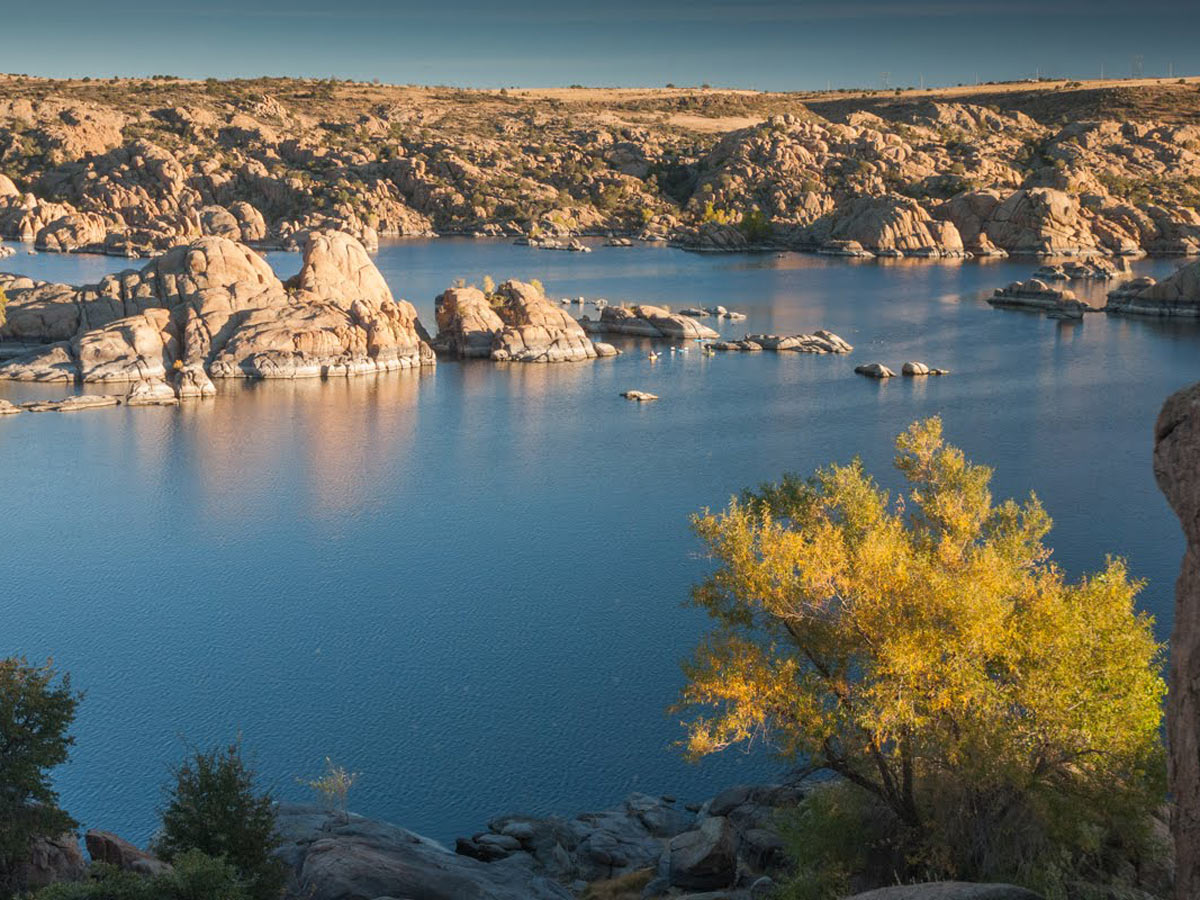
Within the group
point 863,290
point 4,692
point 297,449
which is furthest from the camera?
point 863,290

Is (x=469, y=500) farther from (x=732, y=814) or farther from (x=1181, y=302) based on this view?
(x=1181, y=302)

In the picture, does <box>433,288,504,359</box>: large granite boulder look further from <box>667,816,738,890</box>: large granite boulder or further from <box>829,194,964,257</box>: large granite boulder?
<box>829,194,964,257</box>: large granite boulder

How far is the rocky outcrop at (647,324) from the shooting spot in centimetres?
9694

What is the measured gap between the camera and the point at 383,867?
22.5m

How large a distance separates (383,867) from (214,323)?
62.1 meters

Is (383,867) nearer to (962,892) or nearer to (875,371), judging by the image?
(962,892)

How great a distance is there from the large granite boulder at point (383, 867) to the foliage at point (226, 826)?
725 millimetres

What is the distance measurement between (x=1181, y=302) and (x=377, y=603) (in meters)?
87.2

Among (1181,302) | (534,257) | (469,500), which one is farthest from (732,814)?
(534,257)

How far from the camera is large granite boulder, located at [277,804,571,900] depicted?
72.4ft

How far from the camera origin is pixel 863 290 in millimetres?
124062

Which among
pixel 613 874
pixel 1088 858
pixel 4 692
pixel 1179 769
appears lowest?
pixel 613 874

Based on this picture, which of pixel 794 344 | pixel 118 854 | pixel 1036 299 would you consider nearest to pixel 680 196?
pixel 1036 299

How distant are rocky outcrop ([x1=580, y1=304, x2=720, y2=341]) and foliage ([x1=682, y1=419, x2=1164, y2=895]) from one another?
73067 mm
